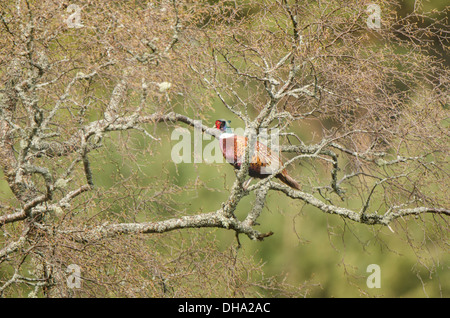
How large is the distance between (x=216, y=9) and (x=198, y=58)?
33 centimetres

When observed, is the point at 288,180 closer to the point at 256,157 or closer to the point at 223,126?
the point at 256,157

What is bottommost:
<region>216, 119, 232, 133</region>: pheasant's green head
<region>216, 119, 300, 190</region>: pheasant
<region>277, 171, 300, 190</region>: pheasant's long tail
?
<region>277, 171, 300, 190</region>: pheasant's long tail

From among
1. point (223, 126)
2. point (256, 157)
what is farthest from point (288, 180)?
point (223, 126)

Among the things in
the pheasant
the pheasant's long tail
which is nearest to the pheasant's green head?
the pheasant

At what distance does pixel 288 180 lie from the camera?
4043 mm

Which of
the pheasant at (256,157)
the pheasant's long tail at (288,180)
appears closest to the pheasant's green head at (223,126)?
the pheasant at (256,157)

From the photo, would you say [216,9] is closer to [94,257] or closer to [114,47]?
[114,47]

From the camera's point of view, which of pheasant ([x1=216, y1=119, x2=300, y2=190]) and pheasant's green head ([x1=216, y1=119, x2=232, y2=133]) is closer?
pheasant ([x1=216, y1=119, x2=300, y2=190])

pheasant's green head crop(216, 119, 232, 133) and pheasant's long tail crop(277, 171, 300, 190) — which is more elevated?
pheasant's green head crop(216, 119, 232, 133)

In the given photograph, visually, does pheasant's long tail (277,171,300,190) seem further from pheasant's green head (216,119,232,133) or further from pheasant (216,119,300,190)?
pheasant's green head (216,119,232,133)

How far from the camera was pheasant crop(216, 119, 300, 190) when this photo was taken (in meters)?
3.98

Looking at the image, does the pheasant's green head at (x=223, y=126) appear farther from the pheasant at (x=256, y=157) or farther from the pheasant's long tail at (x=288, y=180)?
the pheasant's long tail at (x=288, y=180)

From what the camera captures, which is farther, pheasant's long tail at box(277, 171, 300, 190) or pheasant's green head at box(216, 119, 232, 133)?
pheasant's green head at box(216, 119, 232, 133)

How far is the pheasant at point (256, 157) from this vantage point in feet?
13.1
